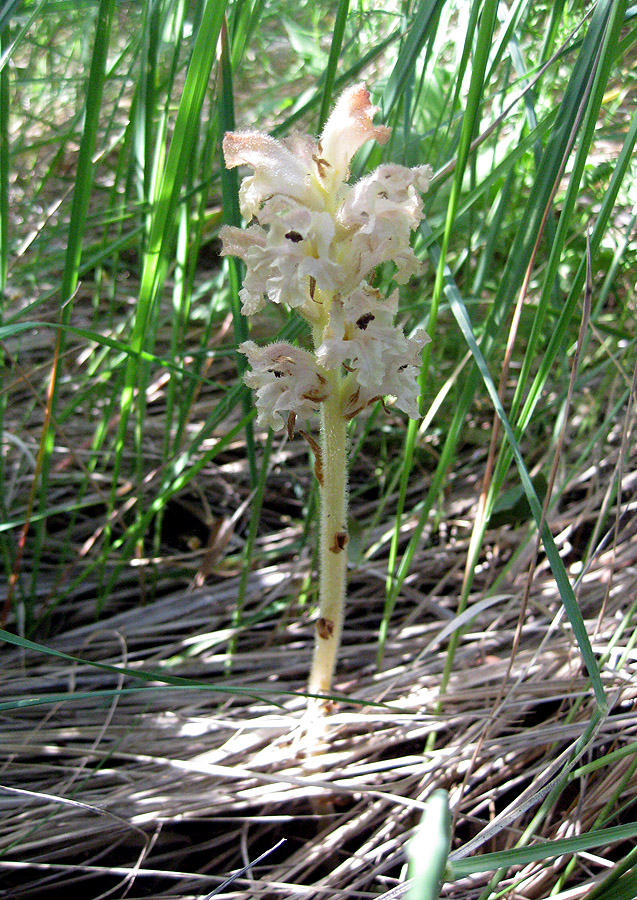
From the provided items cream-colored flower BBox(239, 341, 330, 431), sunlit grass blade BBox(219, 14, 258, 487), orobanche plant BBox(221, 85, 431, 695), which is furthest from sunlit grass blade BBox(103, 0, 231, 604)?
cream-colored flower BBox(239, 341, 330, 431)

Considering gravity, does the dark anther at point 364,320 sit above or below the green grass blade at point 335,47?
below

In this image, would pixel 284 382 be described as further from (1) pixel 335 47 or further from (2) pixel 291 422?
(1) pixel 335 47

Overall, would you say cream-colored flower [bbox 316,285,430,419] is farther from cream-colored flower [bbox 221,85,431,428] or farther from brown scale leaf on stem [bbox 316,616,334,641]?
brown scale leaf on stem [bbox 316,616,334,641]

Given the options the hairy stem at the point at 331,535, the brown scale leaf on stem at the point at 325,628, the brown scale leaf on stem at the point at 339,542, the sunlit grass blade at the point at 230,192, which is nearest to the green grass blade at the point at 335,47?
the sunlit grass blade at the point at 230,192

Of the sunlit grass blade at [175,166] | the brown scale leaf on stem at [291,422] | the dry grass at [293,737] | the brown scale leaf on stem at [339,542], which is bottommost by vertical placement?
the dry grass at [293,737]

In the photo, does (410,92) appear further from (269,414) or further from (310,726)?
(310,726)

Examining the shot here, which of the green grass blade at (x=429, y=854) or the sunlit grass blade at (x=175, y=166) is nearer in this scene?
the green grass blade at (x=429, y=854)

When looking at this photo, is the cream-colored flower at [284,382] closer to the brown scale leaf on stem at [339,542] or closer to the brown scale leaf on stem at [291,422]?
the brown scale leaf on stem at [291,422]
